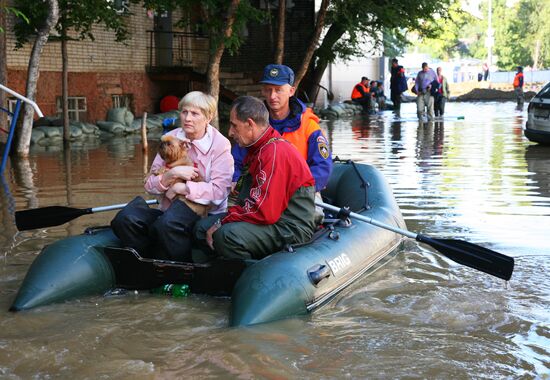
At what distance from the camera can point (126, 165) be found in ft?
44.8

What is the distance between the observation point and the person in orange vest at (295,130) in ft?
21.1

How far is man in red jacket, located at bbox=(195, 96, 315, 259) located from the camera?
214 inches

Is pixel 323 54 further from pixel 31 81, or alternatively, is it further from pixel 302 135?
pixel 302 135

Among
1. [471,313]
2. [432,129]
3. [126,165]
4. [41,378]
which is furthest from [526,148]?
[41,378]

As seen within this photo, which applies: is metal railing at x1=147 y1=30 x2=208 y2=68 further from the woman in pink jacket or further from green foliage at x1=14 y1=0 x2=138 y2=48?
the woman in pink jacket

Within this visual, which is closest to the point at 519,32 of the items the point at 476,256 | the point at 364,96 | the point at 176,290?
the point at 364,96

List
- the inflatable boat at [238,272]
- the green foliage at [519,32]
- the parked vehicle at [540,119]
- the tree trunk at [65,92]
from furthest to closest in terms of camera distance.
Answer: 1. the green foliage at [519,32]
2. the tree trunk at [65,92]
3. the parked vehicle at [540,119]
4. the inflatable boat at [238,272]

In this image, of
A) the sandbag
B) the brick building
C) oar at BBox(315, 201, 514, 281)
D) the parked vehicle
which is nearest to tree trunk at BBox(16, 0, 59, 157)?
the brick building

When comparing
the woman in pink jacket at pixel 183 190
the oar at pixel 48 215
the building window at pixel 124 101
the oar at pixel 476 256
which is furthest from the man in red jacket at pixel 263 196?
the building window at pixel 124 101

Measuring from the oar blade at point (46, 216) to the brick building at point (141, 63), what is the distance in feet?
41.4

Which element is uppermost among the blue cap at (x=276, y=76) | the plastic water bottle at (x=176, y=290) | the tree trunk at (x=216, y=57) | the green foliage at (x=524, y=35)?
the green foliage at (x=524, y=35)

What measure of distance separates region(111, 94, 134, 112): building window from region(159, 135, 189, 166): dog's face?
17541 millimetres

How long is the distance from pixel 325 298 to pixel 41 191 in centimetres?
613

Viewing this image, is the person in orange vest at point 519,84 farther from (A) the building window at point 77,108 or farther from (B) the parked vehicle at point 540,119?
(A) the building window at point 77,108
